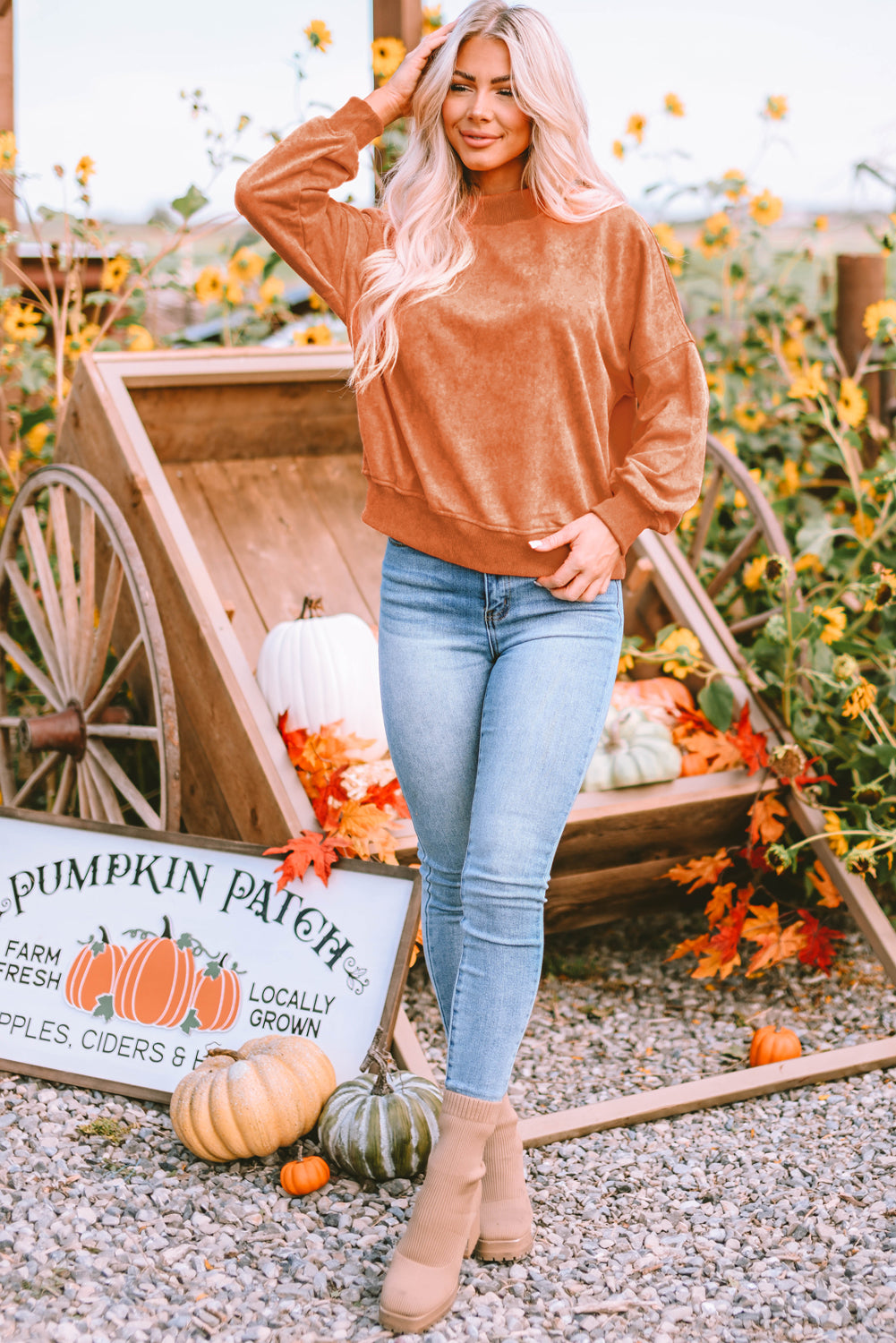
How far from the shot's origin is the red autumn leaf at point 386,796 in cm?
231

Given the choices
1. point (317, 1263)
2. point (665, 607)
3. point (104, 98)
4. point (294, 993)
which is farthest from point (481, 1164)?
point (104, 98)

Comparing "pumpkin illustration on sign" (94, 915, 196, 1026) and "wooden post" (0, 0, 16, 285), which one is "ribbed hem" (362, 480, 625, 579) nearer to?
"pumpkin illustration on sign" (94, 915, 196, 1026)

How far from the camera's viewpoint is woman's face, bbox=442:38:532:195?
5.22 feet

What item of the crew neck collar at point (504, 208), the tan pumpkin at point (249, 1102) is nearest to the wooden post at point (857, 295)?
the crew neck collar at point (504, 208)

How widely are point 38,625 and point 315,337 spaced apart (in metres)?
1.19

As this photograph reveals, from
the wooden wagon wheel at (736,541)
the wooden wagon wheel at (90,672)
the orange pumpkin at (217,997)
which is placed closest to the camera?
the orange pumpkin at (217,997)

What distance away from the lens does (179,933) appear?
2285 mm

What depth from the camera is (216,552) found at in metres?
3.38

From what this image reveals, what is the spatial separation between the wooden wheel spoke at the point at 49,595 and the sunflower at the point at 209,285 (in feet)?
3.30

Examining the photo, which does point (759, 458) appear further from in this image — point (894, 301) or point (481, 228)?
point (481, 228)

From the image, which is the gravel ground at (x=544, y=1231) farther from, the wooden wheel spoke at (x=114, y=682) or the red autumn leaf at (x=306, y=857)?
the wooden wheel spoke at (x=114, y=682)

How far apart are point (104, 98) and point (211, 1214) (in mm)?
3943

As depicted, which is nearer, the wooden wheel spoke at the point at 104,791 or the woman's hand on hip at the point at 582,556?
the woman's hand on hip at the point at 582,556

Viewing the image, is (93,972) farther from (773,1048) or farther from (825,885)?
(825,885)
